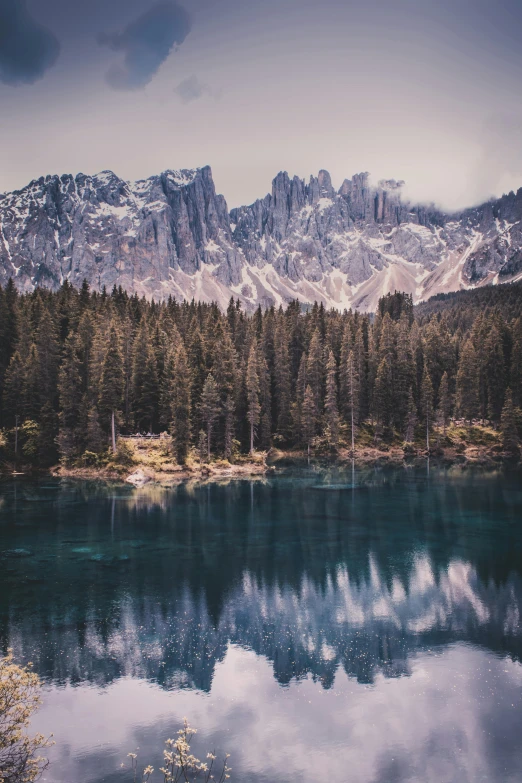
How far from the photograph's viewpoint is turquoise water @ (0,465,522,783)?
1922 centimetres

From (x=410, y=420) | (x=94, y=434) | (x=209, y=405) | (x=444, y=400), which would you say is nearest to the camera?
(x=94, y=434)

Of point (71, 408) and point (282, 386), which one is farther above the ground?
point (282, 386)

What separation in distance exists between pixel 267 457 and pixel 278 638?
65.5 metres

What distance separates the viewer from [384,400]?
103 m

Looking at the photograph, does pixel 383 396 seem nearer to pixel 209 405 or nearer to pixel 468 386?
pixel 468 386

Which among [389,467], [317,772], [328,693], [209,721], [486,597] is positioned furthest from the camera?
[389,467]

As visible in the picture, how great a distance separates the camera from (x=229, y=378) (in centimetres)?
9125

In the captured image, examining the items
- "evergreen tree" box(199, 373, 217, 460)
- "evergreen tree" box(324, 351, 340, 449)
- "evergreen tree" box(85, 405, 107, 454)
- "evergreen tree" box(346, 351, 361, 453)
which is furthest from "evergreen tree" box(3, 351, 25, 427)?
"evergreen tree" box(346, 351, 361, 453)

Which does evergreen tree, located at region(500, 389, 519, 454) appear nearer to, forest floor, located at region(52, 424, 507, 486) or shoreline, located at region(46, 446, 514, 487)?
forest floor, located at region(52, 424, 507, 486)

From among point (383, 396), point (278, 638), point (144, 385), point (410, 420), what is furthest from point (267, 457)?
point (278, 638)

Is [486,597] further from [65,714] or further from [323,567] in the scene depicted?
[65,714]

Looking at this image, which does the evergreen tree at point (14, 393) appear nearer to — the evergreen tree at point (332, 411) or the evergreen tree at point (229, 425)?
the evergreen tree at point (229, 425)

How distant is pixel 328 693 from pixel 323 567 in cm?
1663

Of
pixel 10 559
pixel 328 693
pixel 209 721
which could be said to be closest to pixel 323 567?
pixel 328 693
